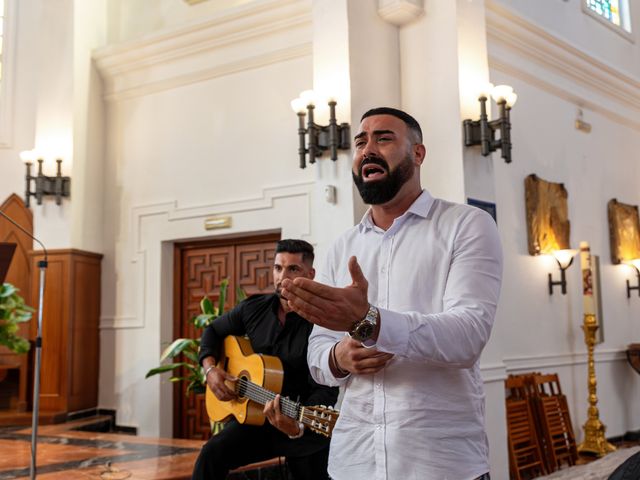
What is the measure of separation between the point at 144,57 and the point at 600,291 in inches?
215

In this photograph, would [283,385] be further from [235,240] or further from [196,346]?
[235,240]

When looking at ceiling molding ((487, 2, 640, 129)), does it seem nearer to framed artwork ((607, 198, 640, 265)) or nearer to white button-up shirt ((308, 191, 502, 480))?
framed artwork ((607, 198, 640, 265))

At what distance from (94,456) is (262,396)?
2.54m

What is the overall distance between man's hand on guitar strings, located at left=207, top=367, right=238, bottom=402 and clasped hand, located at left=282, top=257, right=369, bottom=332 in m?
2.57

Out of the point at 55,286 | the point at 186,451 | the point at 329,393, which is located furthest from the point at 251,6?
the point at 329,393

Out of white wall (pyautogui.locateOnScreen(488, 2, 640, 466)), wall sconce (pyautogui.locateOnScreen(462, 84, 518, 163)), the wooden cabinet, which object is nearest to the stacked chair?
white wall (pyautogui.locateOnScreen(488, 2, 640, 466))

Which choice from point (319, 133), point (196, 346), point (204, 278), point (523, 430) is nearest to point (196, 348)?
point (196, 346)

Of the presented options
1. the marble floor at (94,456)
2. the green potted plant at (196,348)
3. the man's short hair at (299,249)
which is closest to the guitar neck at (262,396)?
the man's short hair at (299,249)

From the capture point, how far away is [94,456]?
18.8ft

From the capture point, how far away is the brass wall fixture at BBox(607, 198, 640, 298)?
328 inches

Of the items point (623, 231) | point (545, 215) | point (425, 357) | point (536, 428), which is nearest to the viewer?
point (425, 357)

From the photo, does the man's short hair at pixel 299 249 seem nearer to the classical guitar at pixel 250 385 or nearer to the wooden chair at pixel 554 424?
the classical guitar at pixel 250 385

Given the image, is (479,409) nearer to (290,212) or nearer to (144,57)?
(290,212)

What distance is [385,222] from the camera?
2033mm
